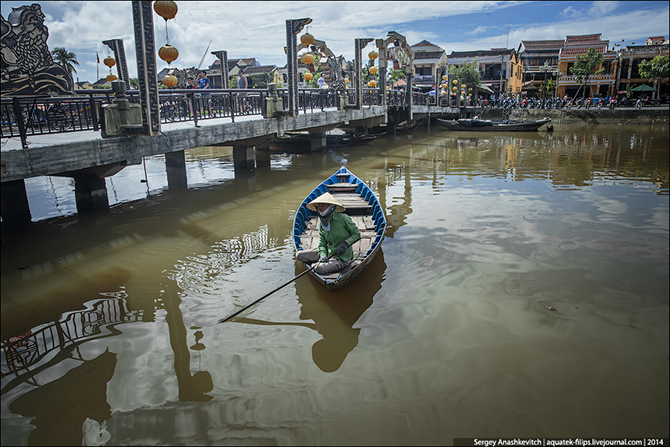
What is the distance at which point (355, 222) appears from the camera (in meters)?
7.88

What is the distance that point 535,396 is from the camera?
4.03 meters

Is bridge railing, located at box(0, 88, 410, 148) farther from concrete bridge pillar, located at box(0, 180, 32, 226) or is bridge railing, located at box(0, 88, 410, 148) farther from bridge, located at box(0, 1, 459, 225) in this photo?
concrete bridge pillar, located at box(0, 180, 32, 226)

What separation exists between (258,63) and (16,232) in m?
53.6

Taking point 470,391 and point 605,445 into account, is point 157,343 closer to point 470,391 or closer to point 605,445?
point 470,391

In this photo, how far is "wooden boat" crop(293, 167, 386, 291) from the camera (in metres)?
5.64

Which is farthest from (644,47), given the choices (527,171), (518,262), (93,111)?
(93,111)

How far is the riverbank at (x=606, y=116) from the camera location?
31.1m

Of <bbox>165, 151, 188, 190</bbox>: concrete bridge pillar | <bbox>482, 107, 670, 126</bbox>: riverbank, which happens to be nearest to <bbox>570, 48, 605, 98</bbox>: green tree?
<bbox>482, 107, 670, 126</bbox>: riverbank

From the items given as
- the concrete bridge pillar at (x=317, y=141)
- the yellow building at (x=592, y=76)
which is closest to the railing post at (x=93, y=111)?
the concrete bridge pillar at (x=317, y=141)

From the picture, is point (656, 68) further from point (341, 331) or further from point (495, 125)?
point (341, 331)

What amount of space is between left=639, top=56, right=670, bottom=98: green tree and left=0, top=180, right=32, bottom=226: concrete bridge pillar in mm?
40839

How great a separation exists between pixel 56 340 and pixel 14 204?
567cm

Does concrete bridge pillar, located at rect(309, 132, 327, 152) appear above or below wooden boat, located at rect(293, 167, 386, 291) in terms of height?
above

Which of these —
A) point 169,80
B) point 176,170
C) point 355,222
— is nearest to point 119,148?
point 169,80
